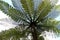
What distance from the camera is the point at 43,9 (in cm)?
1383

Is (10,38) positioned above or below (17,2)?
below

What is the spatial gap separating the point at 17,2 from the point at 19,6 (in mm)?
220

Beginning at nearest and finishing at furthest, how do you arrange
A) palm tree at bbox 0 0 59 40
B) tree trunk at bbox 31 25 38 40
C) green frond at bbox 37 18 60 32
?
tree trunk at bbox 31 25 38 40 → palm tree at bbox 0 0 59 40 → green frond at bbox 37 18 60 32

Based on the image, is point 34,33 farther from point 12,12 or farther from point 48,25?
point 12,12

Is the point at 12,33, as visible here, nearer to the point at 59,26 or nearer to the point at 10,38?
the point at 10,38

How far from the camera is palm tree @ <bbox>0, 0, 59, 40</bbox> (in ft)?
44.6

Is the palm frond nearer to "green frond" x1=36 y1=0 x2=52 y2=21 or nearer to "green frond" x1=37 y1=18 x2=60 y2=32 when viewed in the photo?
"green frond" x1=36 y1=0 x2=52 y2=21

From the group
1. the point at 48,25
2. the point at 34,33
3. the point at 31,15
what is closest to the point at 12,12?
the point at 31,15

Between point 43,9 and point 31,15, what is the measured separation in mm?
676

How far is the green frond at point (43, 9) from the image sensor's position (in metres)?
13.8

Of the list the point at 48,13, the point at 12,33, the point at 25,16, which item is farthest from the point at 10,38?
the point at 48,13

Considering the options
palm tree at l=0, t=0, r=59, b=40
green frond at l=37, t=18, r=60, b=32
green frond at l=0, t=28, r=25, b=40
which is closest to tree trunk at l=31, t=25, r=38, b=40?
palm tree at l=0, t=0, r=59, b=40

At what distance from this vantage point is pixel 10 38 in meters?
13.3

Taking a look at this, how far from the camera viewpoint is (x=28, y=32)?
13.5 meters
